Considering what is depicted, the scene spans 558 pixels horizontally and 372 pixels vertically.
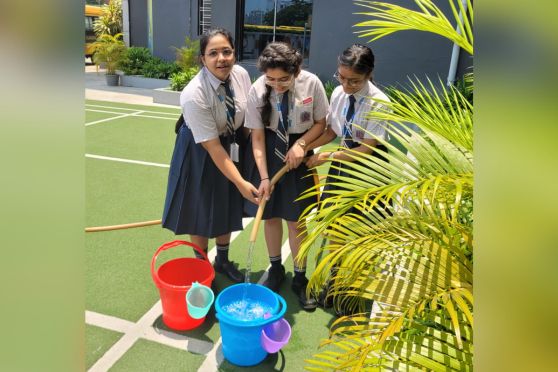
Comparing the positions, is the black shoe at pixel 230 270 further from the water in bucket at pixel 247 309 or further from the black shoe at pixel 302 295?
the water in bucket at pixel 247 309

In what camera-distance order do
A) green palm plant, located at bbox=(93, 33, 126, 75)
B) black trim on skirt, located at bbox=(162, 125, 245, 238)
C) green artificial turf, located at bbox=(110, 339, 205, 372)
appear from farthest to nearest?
green palm plant, located at bbox=(93, 33, 126, 75) < black trim on skirt, located at bbox=(162, 125, 245, 238) < green artificial turf, located at bbox=(110, 339, 205, 372)

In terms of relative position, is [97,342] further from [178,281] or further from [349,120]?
[349,120]

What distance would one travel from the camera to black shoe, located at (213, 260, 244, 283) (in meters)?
3.20

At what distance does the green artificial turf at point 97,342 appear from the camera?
2350 mm

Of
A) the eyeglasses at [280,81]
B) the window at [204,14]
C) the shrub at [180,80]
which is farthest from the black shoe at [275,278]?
the window at [204,14]

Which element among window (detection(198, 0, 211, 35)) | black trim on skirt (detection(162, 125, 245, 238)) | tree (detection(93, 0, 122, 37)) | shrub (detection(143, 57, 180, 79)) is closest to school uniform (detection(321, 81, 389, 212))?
black trim on skirt (detection(162, 125, 245, 238))

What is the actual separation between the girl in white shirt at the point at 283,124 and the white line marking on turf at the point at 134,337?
2.65 ft

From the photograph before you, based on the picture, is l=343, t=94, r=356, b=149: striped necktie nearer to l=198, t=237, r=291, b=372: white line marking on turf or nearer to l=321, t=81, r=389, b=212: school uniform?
l=321, t=81, r=389, b=212: school uniform

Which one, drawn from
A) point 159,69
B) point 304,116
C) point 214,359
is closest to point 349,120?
point 304,116

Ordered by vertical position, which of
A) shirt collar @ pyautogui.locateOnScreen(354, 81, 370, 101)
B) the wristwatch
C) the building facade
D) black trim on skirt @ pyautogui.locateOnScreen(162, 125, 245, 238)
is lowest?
black trim on skirt @ pyautogui.locateOnScreen(162, 125, 245, 238)

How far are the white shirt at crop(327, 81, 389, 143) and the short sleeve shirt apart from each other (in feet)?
0.45
